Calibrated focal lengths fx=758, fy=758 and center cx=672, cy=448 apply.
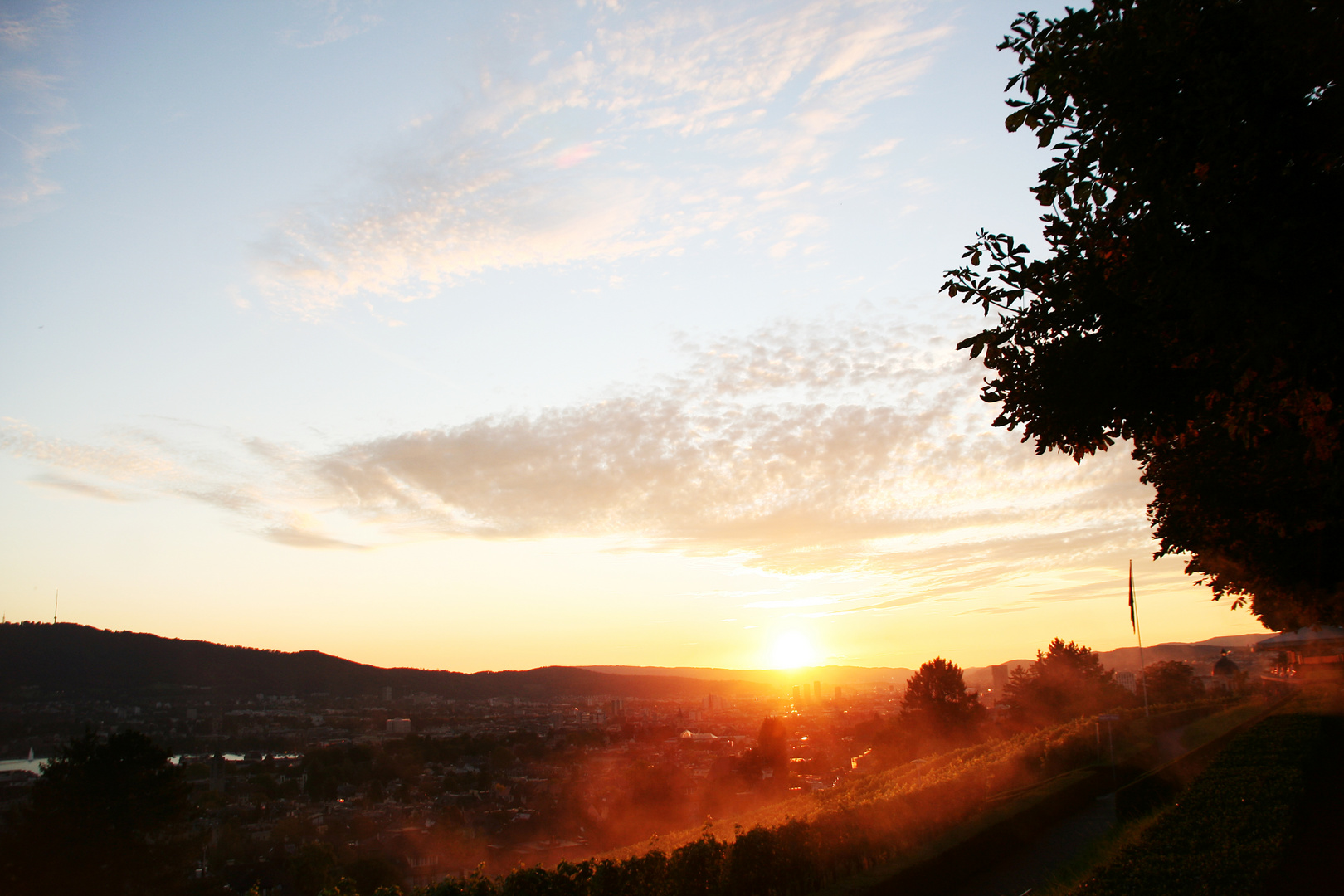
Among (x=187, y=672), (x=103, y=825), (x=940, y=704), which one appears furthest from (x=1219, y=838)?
(x=187, y=672)

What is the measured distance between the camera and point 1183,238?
17.2 feet

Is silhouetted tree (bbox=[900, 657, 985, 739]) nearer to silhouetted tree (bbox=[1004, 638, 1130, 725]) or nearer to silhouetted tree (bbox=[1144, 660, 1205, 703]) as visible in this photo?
silhouetted tree (bbox=[1004, 638, 1130, 725])

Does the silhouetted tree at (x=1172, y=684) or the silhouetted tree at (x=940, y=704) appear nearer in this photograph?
the silhouetted tree at (x=940, y=704)

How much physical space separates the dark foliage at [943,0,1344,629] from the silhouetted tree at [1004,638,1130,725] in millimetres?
42780

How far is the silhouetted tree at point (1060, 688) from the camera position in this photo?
154ft

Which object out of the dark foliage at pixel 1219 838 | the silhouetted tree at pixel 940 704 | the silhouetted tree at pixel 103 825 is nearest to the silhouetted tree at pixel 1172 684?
the silhouetted tree at pixel 940 704

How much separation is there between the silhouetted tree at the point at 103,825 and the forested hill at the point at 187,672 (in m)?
35.8

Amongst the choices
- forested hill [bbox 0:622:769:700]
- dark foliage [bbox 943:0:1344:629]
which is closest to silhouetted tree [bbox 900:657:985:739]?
dark foliage [bbox 943:0:1344:629]

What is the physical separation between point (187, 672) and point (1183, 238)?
267ft

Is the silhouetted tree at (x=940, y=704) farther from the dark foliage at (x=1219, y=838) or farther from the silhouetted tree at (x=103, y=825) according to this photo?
the silhouetted tree at (x=103, y=825)

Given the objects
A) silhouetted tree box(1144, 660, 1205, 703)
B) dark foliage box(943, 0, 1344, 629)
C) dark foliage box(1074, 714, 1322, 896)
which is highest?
dark foliage box(943, 0, 1344, 629)

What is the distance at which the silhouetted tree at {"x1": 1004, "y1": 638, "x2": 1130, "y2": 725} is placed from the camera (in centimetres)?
4691

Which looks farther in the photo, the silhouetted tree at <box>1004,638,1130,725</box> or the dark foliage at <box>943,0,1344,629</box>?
the silhouetted tree at <box>1004,638,1130,725</box>

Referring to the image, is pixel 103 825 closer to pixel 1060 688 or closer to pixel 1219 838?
pixel 1219 838
